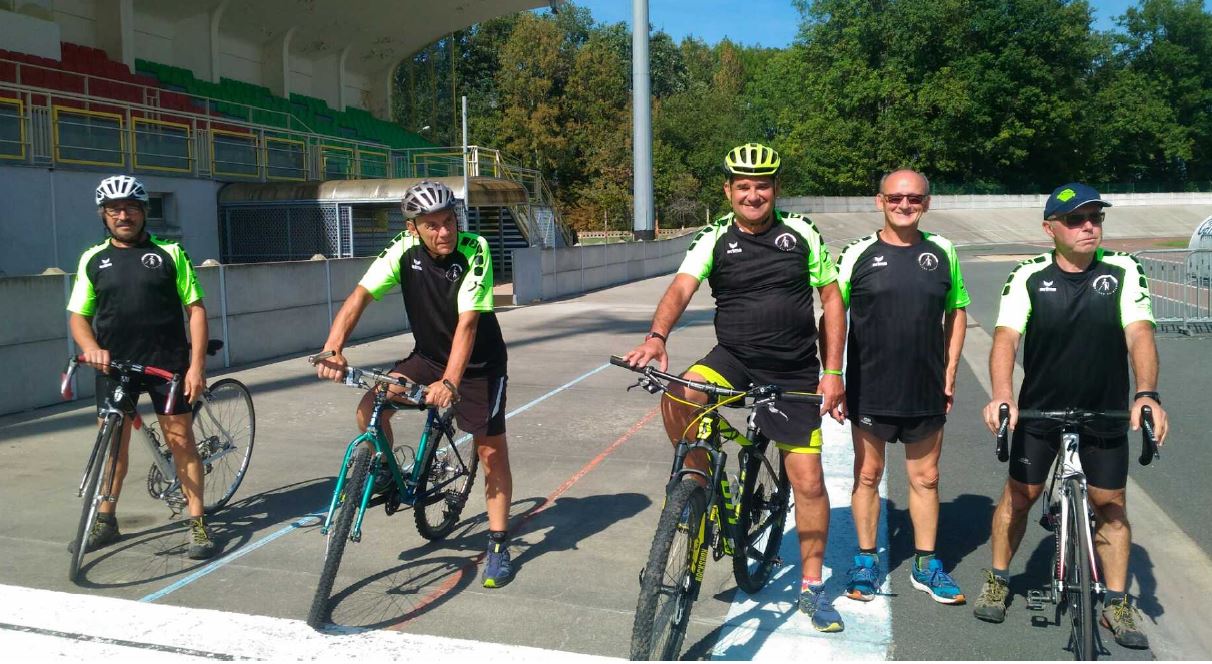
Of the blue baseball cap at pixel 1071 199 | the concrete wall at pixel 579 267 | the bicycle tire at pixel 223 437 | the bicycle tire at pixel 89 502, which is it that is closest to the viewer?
the blue baseball cap at pixel 1071 199

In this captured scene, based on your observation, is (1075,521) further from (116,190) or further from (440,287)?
(116,190)

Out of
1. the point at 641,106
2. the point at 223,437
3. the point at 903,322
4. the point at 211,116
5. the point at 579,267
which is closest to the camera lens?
the point at 903,322

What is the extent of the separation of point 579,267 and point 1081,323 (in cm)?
1945

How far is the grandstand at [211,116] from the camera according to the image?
58.3ft

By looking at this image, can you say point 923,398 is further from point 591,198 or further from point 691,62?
point 691,62

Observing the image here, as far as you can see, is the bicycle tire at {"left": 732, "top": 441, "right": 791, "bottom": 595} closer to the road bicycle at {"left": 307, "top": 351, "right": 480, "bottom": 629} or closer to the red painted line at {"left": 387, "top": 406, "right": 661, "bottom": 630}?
the red painted line at {"left": 387, "top": 406, "right": 661, "bottom": 630}

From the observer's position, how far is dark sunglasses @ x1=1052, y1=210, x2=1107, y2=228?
4152 mm

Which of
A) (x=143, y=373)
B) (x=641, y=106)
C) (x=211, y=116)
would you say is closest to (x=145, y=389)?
(x=143, y=373)

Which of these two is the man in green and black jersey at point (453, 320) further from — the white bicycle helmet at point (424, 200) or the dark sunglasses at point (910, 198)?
the dark sunglasses at point (910, 198)

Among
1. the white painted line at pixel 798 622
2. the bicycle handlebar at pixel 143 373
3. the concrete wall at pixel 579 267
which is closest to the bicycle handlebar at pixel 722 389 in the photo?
the white painted line at pixel 798 622

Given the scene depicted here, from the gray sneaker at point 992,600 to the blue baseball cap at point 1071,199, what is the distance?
161cm

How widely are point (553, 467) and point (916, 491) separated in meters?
3.09

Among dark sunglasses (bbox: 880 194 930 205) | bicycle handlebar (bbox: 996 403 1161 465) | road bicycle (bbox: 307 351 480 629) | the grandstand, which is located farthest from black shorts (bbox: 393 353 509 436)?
the grandstand

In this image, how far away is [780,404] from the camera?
4.34 meters
